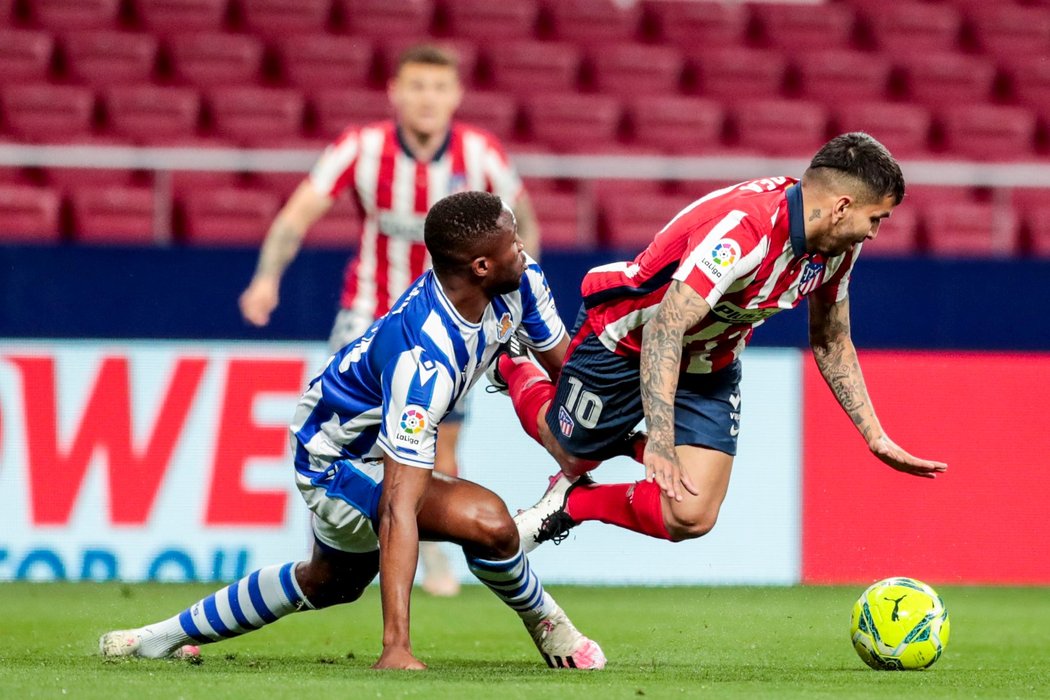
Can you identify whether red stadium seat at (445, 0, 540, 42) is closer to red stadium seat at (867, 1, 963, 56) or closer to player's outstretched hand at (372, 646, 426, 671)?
red stadium seat at (867, 1, 963, 56)

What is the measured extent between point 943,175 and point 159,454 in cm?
444

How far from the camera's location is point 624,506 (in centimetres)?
530

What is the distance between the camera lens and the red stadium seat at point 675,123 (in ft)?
34.7

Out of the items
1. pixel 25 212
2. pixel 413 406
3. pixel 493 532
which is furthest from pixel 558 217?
pixel 413 406

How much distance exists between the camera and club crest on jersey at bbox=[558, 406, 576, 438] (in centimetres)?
535

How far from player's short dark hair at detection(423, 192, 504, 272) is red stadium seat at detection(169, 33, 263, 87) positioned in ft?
20.6

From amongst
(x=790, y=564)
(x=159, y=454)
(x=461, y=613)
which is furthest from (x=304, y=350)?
(x=790, y=564)

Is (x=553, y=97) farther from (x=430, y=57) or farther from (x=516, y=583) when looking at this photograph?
(x=516, y=583)

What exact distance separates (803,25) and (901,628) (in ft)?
25.7

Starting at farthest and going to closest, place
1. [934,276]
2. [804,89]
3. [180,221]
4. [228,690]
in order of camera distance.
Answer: [804,89], [180,221], [934,276], [228,690]

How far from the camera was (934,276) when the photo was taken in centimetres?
862

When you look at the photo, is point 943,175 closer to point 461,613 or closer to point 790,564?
point 790,564

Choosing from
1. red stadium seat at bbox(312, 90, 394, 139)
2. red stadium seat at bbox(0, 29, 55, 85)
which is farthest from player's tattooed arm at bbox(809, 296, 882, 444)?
red stadium seat at bbox(0, 29, 55, 85)

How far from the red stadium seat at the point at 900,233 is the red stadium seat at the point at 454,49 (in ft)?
9.53
